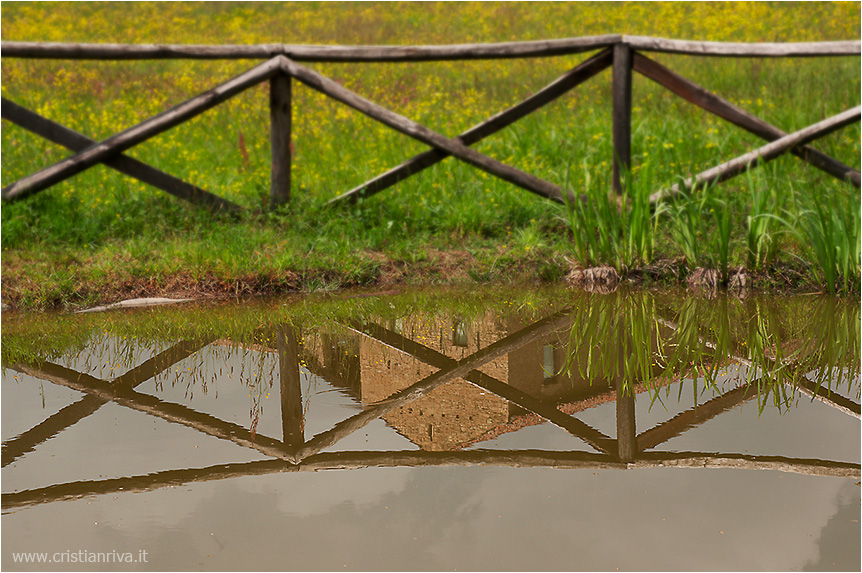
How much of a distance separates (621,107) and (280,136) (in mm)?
2660

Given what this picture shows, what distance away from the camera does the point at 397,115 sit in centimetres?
674

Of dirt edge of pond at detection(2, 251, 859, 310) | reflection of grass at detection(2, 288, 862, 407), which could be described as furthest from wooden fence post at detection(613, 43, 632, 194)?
reflection of grass at detection(2, 288, 862, 407)

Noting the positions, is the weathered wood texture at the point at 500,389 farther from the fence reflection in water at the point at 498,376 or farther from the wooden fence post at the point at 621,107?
the wooden fence post at the point at 621,107

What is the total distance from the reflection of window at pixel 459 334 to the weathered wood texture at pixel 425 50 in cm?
251

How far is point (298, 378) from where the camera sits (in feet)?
13.3

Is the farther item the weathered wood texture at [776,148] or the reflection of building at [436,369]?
the weathered wood texture at [776,148]

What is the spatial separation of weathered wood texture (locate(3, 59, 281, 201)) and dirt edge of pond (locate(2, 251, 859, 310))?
1.02 m

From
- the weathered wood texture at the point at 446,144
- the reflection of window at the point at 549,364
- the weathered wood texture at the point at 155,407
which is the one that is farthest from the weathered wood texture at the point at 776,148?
the weathered wood texture at the point at 155,407

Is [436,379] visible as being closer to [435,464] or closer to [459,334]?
[459,334]

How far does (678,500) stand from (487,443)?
76cm

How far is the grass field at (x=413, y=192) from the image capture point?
5785mm

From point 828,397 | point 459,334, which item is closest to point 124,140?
point 459,334

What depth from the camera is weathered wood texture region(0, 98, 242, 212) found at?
258 inches

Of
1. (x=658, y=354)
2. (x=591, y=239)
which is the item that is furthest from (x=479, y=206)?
(x=658, y=354)
